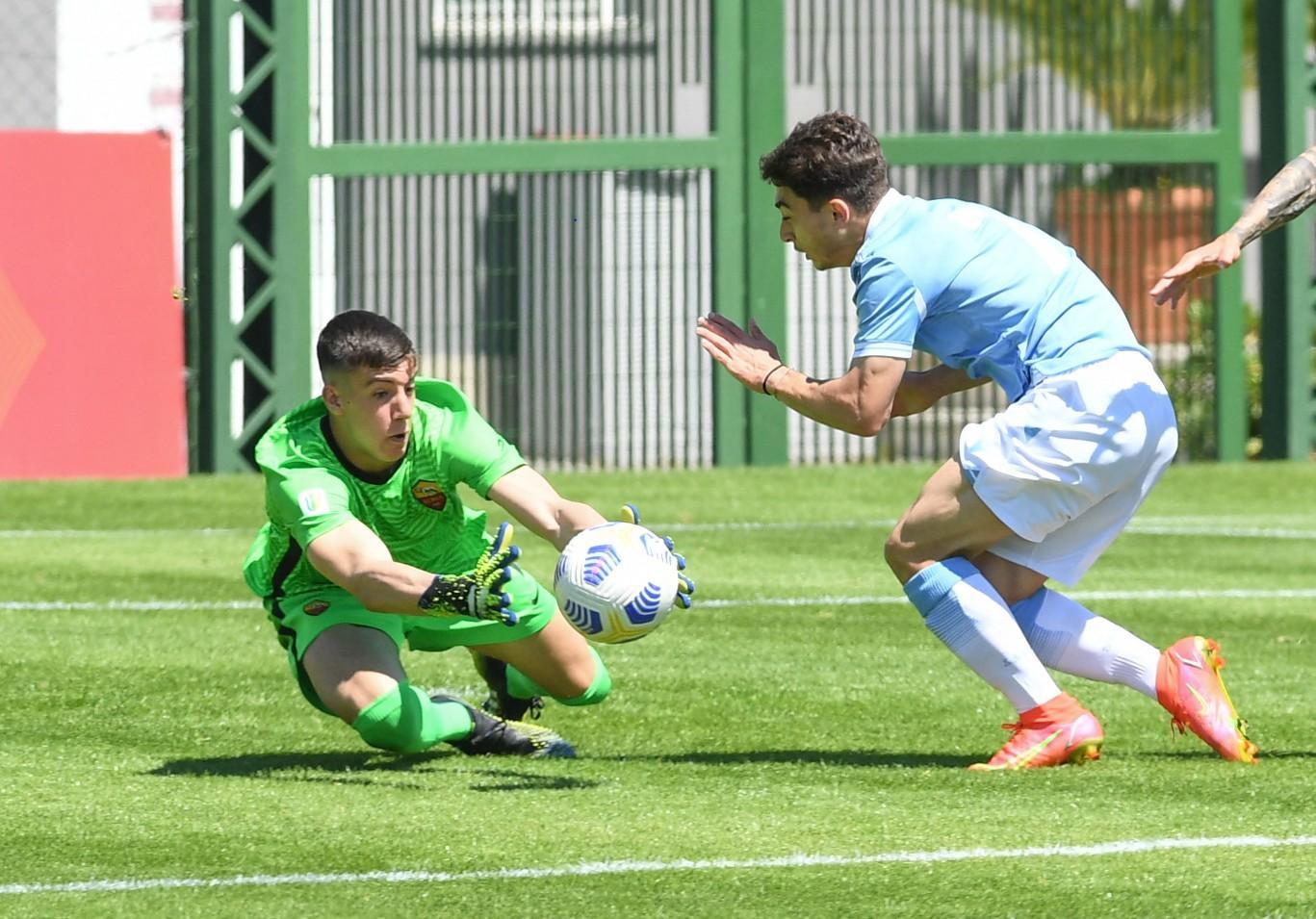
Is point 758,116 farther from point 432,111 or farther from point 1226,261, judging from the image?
point 1226,261

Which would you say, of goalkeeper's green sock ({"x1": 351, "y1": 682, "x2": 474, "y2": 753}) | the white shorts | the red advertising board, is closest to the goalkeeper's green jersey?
goalkeeper's green sock ({"x1": 351, "y1": 682, "x2": 474, "y2": 753})

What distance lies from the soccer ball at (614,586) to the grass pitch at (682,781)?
0.42 meters

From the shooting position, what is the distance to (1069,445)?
603 cm

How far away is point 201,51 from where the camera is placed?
16031mm

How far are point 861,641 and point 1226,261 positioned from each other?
3124mm

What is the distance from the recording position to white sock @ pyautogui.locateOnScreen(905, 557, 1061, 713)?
6129 millimetres

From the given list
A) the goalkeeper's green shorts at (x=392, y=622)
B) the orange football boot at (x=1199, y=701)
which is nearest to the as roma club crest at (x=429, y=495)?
the goalkeeper's green shorts at (x=392, y=622)

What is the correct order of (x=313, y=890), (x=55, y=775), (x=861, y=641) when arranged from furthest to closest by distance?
(x=861, y=641) < (x=55, y=775) < (x=313, y=890)

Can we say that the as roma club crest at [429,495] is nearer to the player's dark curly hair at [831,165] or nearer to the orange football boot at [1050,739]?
the player's dark curly hair at [831,165]

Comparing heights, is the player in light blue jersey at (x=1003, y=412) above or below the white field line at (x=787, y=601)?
above

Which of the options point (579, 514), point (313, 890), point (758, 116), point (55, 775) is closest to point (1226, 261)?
point (579, 514)

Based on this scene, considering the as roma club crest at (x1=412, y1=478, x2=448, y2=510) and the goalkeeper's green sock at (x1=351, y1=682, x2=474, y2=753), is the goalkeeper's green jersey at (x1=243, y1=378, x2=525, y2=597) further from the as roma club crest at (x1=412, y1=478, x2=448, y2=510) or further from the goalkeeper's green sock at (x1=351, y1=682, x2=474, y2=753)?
the goalkeeper's green sock at (x1=351, y1=682, x2=474, y2=753)

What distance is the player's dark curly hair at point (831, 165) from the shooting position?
6039 millimetres

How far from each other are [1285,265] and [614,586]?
476 inches
